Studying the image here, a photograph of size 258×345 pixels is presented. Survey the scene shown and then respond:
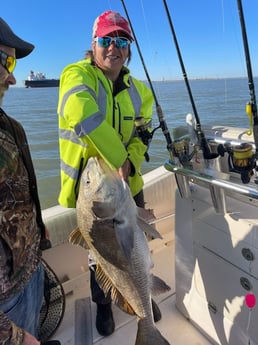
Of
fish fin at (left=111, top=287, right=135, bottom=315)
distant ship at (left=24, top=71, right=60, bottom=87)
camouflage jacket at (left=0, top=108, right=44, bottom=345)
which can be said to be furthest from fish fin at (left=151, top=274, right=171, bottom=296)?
distant ship at (left=24, top=71, right=60, bottom=87)

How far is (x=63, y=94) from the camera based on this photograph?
77.2 inches

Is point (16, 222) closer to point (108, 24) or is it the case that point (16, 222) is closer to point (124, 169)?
point (124, 169)

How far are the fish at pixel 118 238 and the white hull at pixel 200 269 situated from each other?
0.37 meters

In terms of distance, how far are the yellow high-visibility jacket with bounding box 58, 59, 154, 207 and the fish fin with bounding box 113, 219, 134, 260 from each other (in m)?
0.31

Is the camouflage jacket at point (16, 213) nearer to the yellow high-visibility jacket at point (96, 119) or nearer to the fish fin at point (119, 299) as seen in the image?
the yellow high-visibility jacket at point (96, 119)

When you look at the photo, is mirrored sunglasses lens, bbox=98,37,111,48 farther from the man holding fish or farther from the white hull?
the white hull

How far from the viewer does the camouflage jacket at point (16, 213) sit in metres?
1.36

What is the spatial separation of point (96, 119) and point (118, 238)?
2.05ft

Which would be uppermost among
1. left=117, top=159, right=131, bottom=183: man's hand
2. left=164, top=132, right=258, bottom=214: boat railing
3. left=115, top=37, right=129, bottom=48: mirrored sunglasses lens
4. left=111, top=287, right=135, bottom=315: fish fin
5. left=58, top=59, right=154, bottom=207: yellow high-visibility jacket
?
left=115, top=37, right=129, bottom=48: mirrored sunglasses lens

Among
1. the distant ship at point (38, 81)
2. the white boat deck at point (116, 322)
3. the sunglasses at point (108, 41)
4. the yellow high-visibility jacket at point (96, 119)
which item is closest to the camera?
the yellow high-visibility jacket at point (96, 119)

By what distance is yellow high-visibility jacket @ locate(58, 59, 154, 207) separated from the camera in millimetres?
1818

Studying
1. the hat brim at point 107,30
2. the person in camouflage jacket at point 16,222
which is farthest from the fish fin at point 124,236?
the hat brim at point 107,30

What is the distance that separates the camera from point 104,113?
217 centimetres

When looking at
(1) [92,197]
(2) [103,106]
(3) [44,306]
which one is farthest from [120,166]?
(3) [44,306]
